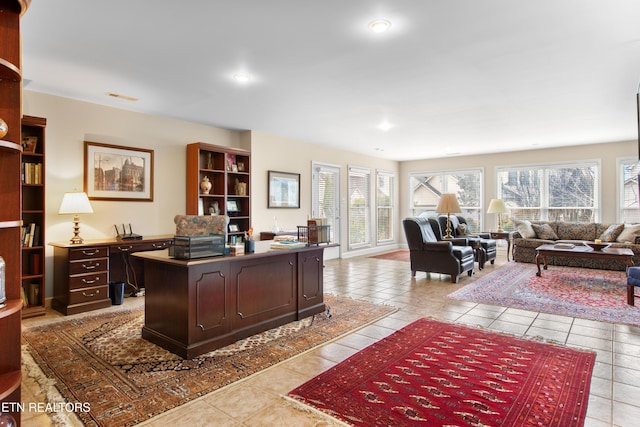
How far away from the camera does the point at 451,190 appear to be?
32.3ft

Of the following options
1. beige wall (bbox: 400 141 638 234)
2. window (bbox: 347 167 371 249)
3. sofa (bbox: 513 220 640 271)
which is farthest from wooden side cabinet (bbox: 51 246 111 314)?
beige wall (bbox: 400 141 638 234)

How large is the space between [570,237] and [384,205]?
4252 millimetres

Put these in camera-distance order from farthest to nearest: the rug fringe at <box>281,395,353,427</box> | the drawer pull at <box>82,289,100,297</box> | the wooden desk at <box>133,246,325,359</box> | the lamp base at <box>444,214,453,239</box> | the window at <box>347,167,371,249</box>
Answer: the window at <box>347,167,371,249</box>, the lamp base at <box>444,214,453,239</box>, the drawer pull at <box>82,289,100,297</box>, the wooden desk at <box>133,246,325,359</box>, the rug fringe at <box>281,395,353,427</box>

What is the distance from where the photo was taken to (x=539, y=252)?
6.07m

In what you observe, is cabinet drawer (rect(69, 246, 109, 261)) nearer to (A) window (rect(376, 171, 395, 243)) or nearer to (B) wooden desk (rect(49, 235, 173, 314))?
(B) wooden desk (rect(49, 235, 173, 314))

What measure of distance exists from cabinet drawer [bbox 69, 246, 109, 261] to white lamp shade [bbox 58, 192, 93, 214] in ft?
1.49

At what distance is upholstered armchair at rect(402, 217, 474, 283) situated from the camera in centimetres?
568

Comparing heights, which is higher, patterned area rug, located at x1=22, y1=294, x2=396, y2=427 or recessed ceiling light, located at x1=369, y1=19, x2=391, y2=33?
recessed ceiling light, located at x1=369, y1=19, x2=391, y2=33

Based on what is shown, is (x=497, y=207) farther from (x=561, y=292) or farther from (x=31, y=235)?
(x=31, y=235)

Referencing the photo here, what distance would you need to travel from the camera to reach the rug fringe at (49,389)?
6.60 ft

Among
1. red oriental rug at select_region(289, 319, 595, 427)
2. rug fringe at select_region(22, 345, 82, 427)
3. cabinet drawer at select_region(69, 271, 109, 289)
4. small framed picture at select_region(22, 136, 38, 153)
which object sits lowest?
rug fringe at select_region(22, 345, 82, 427)

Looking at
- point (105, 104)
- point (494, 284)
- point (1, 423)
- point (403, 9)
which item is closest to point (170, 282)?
point (1, 423)

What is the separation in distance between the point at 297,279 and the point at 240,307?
2.41ft

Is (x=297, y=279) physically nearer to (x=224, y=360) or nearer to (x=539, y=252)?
(x=224, y=360)
